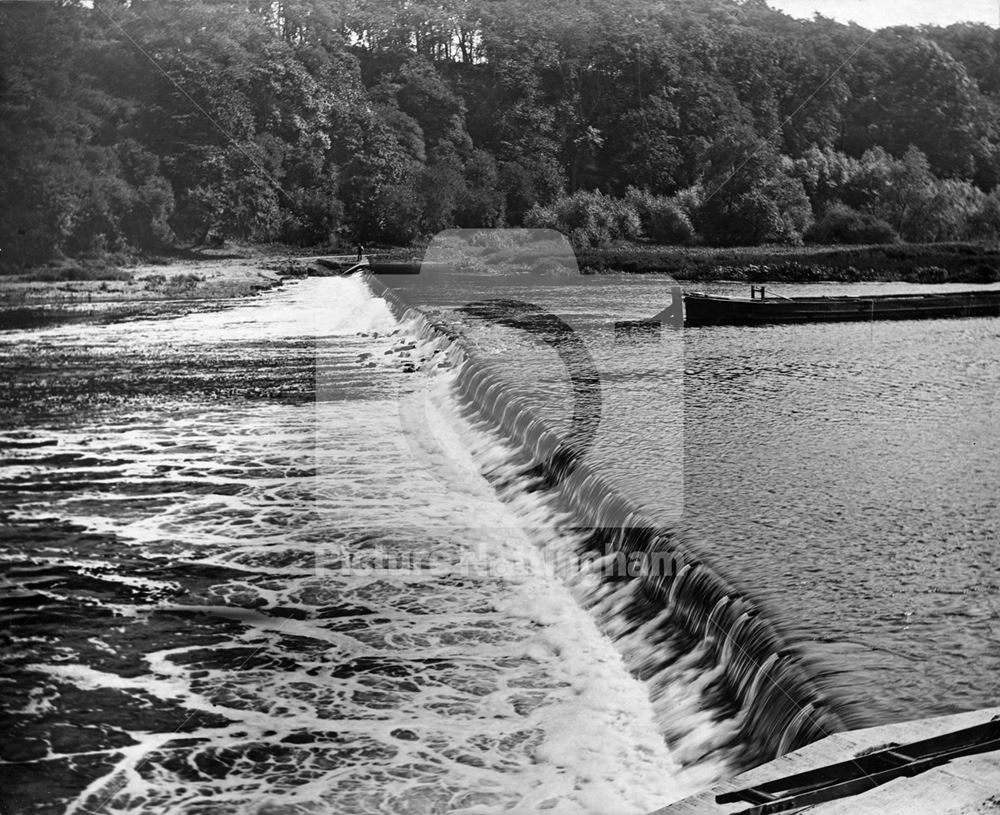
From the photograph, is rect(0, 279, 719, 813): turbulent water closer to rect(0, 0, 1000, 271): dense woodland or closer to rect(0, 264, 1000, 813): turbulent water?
rect(0, 264, 1000, 813): turbulent water

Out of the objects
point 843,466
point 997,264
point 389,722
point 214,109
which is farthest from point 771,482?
point 214,109

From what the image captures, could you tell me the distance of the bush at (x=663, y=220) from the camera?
23766mm

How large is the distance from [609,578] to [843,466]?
144 cm

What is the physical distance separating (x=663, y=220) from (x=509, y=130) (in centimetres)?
516

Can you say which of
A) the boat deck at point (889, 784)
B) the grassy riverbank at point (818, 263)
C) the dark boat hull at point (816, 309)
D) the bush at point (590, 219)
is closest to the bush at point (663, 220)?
the bush at point (590, 219)

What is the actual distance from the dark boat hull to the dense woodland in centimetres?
1155

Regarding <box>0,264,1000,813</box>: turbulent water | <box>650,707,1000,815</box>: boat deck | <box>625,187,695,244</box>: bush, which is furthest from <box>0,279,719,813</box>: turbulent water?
<box>625,187,695,244</box>: bush

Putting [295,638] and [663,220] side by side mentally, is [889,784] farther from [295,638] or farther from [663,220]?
[663,220]

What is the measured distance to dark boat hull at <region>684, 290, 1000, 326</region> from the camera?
11391 mm

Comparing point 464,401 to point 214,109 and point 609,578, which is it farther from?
point 214,109

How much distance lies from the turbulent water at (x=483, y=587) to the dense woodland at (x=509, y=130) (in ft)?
58.2

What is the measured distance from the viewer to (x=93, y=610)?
376cm

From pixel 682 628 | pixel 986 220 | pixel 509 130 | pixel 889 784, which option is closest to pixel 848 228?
pixel 986 220

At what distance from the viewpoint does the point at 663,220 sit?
23.9 m
